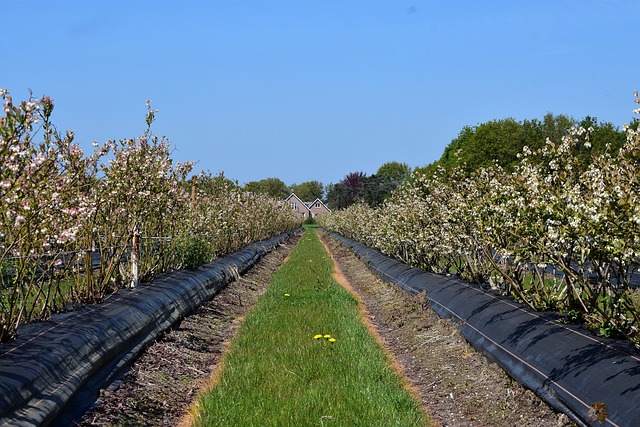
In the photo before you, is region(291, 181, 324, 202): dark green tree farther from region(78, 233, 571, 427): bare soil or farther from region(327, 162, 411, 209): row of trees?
region(78, 233, 571, 427): bare soil

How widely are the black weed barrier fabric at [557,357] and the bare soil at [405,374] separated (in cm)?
17

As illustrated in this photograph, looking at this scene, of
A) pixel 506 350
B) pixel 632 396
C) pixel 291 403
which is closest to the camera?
pixel 632 396

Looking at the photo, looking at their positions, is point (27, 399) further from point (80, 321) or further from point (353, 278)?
point (353, 278)

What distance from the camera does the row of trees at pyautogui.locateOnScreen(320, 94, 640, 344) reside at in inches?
237

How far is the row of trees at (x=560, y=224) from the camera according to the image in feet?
19.7

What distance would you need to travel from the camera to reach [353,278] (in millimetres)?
21766

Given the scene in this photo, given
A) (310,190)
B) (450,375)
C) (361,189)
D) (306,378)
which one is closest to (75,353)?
(306,378)

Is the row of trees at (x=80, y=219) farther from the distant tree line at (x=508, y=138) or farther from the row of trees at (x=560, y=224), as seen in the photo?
the distant tree line at (x=508, y=138)

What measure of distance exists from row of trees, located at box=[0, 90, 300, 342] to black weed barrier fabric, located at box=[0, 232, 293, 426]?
0.42 metres

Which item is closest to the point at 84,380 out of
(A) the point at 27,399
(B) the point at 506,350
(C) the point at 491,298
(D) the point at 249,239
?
(A) the point at 27,399

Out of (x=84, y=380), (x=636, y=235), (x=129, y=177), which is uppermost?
(x=129, y=177)

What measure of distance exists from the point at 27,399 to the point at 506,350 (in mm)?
4775

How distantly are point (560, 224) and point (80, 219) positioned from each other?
5.31 meters

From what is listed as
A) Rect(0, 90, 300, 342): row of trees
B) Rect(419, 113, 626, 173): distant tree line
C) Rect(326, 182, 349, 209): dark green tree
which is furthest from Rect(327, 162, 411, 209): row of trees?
Rect(0, 90, 300, 342): row of trees
